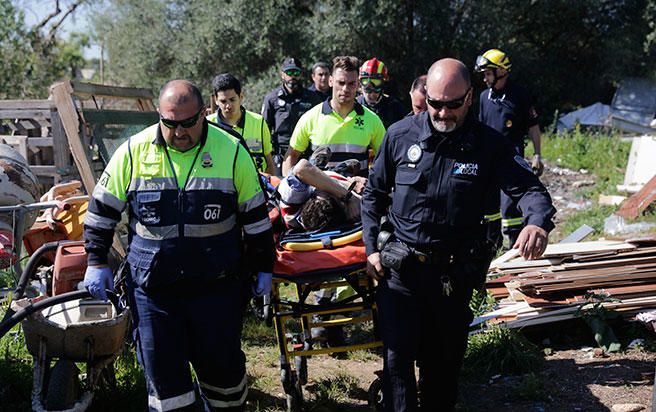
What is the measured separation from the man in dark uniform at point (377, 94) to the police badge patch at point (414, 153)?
327 cm

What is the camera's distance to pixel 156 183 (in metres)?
3.52

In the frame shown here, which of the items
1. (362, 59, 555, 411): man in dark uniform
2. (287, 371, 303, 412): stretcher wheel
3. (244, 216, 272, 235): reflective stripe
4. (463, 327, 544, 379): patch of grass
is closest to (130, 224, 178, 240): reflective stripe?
(244, 216, 272, 235): reflective stripe

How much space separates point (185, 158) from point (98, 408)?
5.94 ft

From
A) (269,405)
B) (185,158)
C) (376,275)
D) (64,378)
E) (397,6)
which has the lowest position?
(269,405)

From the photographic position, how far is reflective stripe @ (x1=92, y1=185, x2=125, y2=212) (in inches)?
141

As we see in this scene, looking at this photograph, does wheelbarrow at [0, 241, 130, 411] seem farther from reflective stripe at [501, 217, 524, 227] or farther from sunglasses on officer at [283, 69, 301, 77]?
sunglasses on officer at [283, 69, 301, 77]

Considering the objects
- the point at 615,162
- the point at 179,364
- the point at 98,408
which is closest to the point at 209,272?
the point at 179,364

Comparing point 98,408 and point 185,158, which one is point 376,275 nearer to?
point 185,158

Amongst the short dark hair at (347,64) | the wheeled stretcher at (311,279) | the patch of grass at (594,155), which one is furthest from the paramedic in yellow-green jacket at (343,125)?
the patch of grass at (594,155)

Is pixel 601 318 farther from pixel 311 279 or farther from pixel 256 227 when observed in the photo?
pixel 256 227

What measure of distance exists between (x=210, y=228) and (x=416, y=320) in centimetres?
122

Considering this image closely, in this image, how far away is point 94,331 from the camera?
380cm

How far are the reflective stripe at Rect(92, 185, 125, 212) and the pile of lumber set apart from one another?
3126mm

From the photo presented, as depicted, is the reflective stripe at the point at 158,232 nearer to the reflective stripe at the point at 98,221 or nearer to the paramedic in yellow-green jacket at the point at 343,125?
the reflective stripe at the point at 98,221
